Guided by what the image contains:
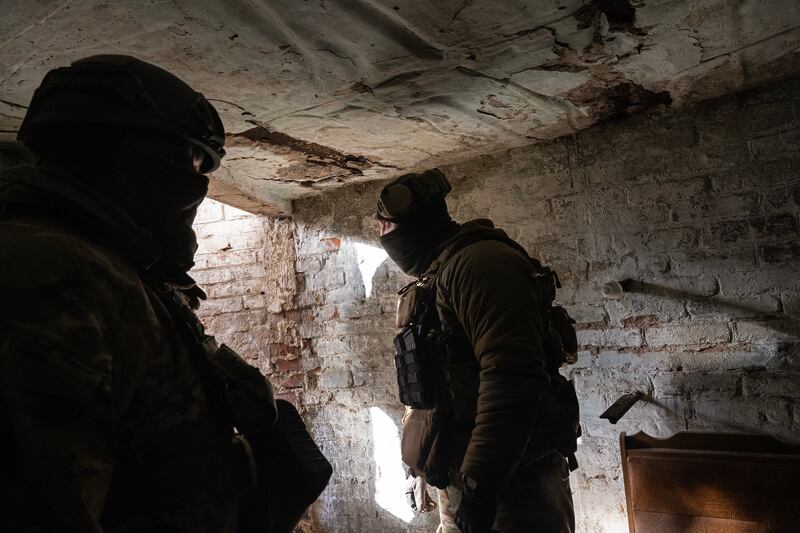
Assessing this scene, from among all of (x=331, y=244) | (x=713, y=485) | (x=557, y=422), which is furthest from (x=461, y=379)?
(x=331, y=244)

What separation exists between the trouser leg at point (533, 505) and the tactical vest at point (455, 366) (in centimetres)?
9

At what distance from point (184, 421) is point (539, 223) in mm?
1849

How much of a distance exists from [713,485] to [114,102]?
6.33ft

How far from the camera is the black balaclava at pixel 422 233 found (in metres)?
1.71

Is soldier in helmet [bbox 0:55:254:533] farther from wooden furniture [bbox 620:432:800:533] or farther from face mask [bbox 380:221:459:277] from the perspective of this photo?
wooden furniture [bbox 620:432:800:533]

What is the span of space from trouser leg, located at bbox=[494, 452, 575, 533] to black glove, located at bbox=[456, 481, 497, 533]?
0.09 meters

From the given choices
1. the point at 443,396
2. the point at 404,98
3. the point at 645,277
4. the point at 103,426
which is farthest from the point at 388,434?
the point at 103,426

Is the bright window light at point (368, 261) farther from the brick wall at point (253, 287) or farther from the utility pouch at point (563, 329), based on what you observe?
the utility pouch at point (563, 329)

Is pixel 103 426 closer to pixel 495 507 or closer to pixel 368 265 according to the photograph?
pixel 495 507

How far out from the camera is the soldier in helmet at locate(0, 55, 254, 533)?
1.77 feet

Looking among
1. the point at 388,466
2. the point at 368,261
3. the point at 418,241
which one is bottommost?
the point at 388,466

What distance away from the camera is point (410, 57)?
1.48 metres

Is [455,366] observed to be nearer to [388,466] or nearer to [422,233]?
[422,233]

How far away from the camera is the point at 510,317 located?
1321mm
